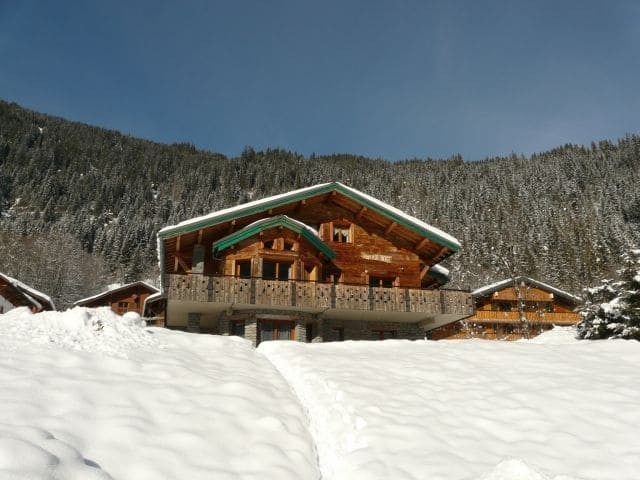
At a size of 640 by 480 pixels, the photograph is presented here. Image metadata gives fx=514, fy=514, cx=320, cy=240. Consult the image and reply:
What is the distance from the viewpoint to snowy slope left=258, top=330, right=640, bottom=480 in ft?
23.4

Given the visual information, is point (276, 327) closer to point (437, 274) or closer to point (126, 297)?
point (437, 274)

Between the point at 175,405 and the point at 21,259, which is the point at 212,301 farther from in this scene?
the point at 21,259

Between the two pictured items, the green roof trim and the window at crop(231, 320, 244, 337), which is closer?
the window at crop(231, 320, 244, 337)

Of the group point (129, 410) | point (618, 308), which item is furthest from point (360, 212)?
point (129, 410)

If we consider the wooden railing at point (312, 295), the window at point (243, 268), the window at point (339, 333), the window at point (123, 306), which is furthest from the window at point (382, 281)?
the window at point (123, 306)

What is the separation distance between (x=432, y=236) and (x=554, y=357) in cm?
1173

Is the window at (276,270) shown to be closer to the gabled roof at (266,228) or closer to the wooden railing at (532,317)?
the gabled roof at (266,228)

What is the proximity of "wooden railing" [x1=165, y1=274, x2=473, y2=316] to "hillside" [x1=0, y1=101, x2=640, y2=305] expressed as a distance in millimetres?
49525

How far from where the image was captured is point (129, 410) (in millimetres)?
7219

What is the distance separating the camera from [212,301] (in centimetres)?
2014

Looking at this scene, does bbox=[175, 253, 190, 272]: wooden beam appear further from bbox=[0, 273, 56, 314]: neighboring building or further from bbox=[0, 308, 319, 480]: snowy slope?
bbox=[0, 273, 56, 314]: neighboring building

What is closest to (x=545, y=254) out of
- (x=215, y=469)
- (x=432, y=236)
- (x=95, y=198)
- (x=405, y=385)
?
(x=432, y=236)

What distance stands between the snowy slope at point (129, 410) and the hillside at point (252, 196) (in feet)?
214

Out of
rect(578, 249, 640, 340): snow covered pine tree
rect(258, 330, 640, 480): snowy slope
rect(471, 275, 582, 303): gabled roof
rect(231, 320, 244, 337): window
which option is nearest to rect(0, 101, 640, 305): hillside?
rect(471, 275, 582, 303): gabled roof
